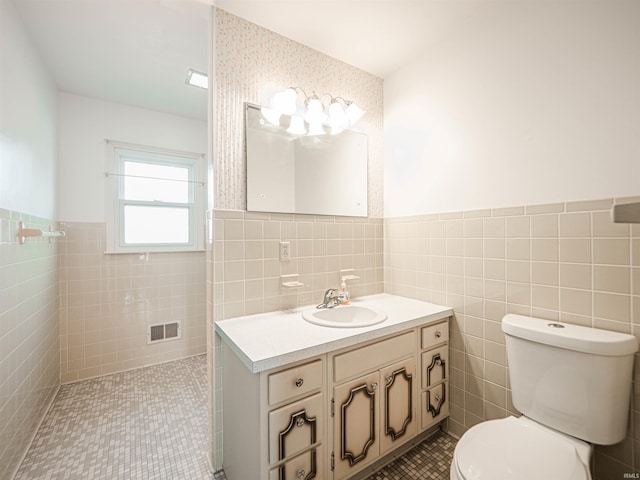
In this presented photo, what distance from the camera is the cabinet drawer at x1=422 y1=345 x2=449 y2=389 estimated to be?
154cm

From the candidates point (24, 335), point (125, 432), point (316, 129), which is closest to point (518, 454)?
point (316, 129)

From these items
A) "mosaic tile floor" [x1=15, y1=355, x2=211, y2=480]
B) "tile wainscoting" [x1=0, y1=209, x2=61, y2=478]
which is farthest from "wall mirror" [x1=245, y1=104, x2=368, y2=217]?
"mosaic tile floor" [x1=15, y1=355, x2=211, y2=480]

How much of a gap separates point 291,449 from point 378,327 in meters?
0.62

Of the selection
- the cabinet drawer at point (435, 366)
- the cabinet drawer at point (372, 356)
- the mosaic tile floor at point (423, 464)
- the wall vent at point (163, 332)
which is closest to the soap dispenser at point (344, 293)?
the cabinet drawer at point (372, 356)

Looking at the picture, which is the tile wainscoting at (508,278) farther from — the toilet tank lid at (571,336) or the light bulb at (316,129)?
the light bulb at (316,129)

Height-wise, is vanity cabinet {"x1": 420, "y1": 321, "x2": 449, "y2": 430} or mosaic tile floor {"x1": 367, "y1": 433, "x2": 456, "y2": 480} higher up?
vanity cabinet {"x1": 420, "y1": 321, "x2": 449, "y2": 430}

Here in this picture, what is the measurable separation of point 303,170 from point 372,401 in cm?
134

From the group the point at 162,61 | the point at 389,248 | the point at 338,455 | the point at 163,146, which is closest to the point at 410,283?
the point at 389,248

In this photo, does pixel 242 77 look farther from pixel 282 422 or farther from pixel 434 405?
pixel 434 405

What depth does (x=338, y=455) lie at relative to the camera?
3.91 feet

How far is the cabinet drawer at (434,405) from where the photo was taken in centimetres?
153

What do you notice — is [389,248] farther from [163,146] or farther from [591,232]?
[163,146]

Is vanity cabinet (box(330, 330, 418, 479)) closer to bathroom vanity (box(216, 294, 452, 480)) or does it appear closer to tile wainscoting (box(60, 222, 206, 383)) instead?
bathroom vanity (box(216, 294, 452, 480))

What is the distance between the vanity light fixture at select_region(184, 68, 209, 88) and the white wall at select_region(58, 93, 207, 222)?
73cm
